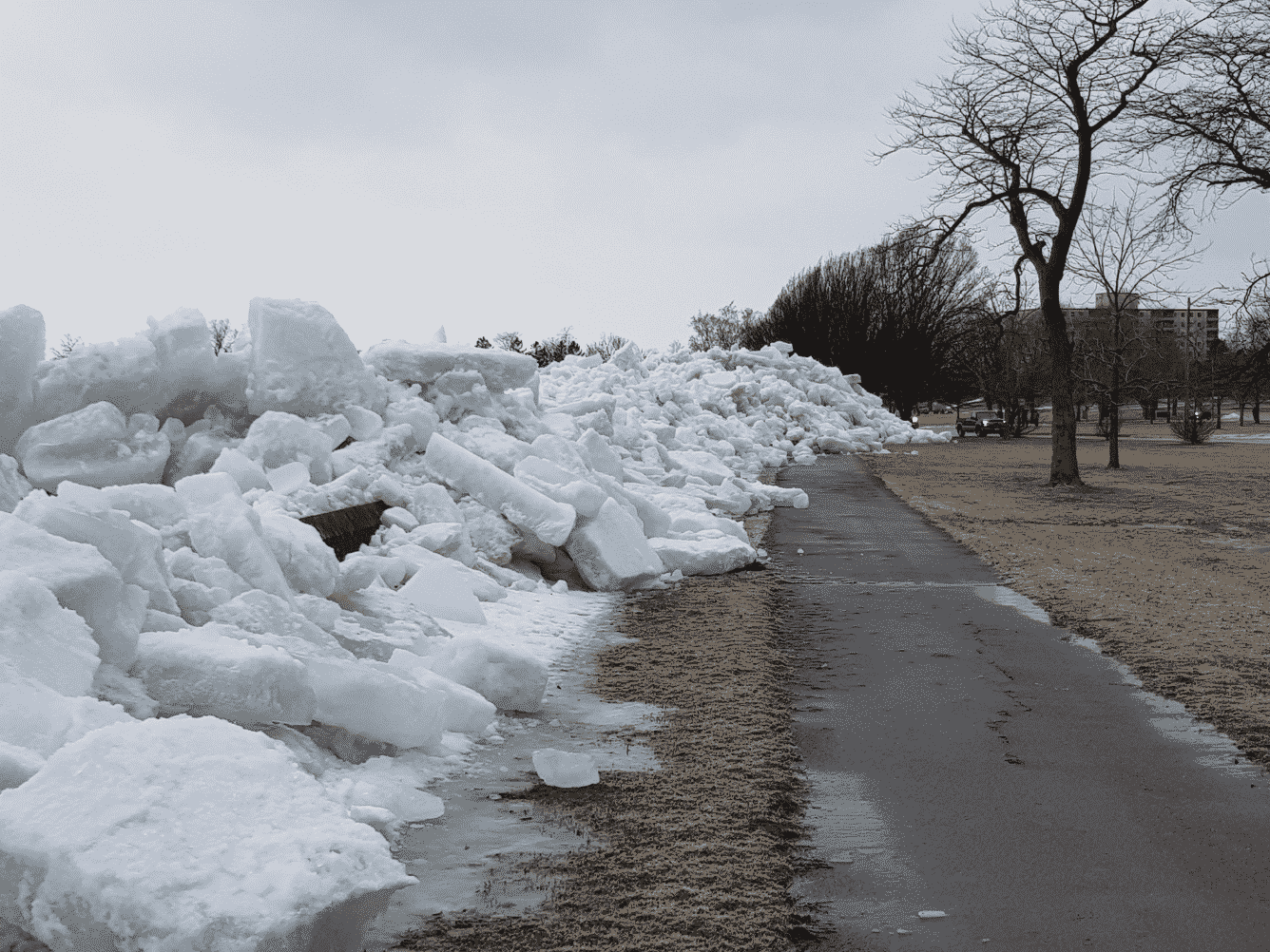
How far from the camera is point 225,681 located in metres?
3.42

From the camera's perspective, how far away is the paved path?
2.78 metres

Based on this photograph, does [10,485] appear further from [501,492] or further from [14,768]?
[14,768]

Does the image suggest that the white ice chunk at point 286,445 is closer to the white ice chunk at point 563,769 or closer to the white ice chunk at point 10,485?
the white ice chunk at point 10,485

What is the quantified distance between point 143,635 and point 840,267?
50.0 m

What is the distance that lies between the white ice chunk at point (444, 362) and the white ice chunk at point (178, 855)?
7361mm

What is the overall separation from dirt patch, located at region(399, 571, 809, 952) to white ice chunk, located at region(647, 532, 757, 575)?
9.31 feet

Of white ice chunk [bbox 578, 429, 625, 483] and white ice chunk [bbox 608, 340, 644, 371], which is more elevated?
white ice chunk [bbox 608, 340, 644, 371]

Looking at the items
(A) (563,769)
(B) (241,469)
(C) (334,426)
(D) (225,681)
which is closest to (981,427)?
(C) (334,426)

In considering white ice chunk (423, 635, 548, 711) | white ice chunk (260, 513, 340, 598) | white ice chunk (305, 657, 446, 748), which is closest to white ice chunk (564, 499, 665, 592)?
white ice chunk (260, 513, 340, 598)

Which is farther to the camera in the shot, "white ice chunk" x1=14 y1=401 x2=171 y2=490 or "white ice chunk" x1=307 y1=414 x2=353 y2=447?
"white ice chunk" x1=307 y1=414 x2=353 y2=447

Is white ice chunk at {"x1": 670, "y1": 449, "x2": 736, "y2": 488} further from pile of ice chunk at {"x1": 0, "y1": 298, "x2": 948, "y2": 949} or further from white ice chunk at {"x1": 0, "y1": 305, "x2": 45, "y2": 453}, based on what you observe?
white ice chunk at {"x1": 0, "y1": 305, "x2": 45, "y2": 453}

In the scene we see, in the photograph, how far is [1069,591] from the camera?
7621 mm

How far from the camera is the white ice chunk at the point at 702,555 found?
8.42 meters

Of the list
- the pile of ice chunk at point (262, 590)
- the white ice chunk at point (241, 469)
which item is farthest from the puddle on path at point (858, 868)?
the white ice chunk at point (241, 469)
